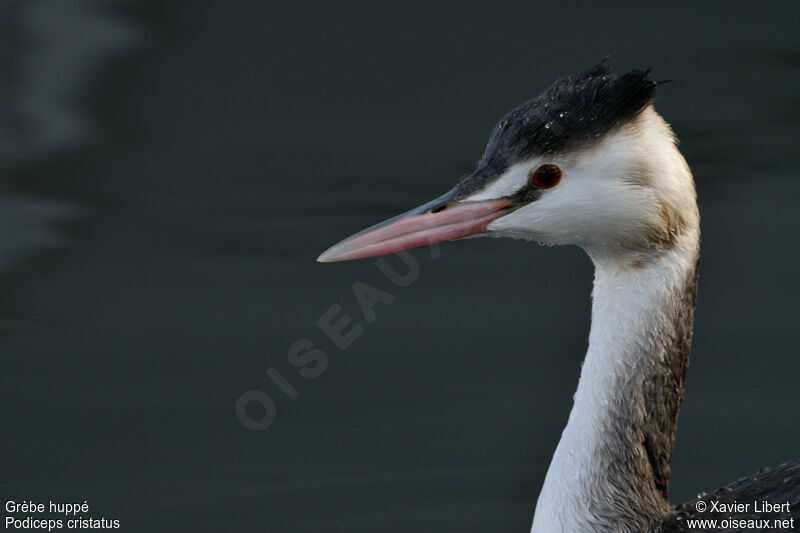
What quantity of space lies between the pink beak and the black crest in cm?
11

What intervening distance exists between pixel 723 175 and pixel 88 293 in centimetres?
327

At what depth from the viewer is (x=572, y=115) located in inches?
148

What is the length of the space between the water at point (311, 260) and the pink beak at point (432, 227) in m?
1.60

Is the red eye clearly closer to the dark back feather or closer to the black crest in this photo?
the black crest

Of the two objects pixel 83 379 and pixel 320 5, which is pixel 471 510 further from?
pixel 320 5

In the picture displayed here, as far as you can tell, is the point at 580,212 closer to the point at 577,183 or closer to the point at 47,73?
the point at 577,183

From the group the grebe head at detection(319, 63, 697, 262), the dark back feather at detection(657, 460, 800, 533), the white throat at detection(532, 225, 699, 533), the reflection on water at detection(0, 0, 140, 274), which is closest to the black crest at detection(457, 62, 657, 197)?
the grebe head at detection(319, 63, 697, 262)

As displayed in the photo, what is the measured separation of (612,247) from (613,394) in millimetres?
441

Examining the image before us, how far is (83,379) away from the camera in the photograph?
5684mm

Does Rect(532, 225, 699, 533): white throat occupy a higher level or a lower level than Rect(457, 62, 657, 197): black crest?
lower

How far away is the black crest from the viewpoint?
374cm

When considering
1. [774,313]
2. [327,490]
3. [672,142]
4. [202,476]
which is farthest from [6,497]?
[774,313]

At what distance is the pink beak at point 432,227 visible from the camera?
3.84m

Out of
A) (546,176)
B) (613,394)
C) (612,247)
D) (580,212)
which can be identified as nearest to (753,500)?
(613,394)
